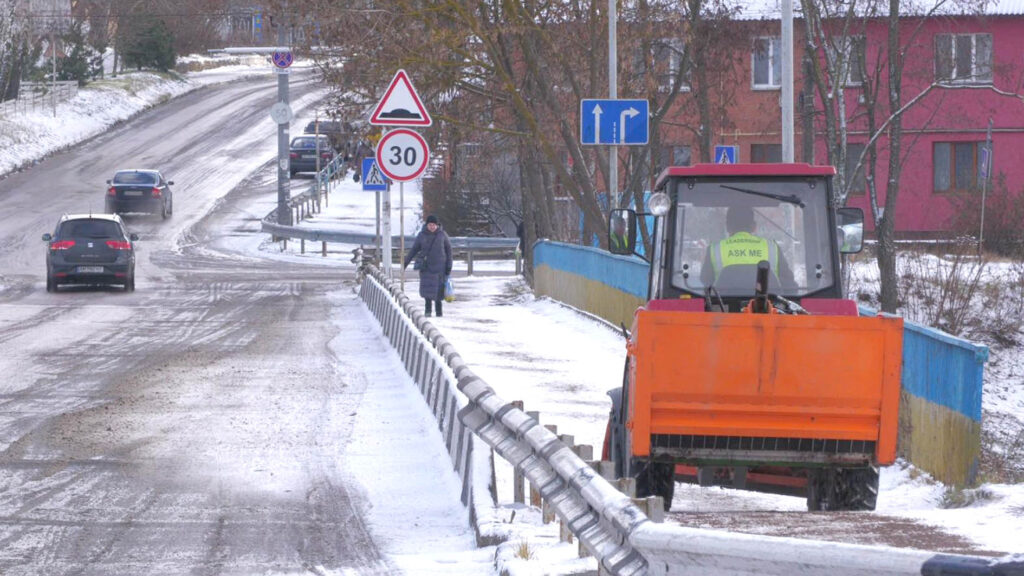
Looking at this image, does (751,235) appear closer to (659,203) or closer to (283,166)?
(659,203)

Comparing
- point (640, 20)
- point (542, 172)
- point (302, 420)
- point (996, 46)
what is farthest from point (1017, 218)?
point (302, 420)

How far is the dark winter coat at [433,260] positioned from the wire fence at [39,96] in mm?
42866

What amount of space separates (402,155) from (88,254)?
12.0m

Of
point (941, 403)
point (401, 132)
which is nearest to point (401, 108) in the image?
point (401, 132)

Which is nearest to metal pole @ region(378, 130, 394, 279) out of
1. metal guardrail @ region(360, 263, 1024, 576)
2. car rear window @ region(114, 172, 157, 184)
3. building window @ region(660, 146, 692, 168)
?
metal guardrail @ region(360, 263, 1024, 576)

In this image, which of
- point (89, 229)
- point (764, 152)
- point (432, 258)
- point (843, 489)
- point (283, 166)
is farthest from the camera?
point (283, 166)

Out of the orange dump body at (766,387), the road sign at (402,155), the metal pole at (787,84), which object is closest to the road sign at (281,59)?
the metal pole at (787,84)

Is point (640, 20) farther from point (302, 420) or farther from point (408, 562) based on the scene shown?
point (408, 562)

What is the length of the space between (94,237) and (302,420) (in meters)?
17.3

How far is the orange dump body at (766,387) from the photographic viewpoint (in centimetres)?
769

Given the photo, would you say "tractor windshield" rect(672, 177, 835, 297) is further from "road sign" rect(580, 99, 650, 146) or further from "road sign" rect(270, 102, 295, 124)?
"road sign" rect(270, 102, 295, 124)

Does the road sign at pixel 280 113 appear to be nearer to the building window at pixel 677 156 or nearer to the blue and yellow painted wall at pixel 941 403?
the building window at pixel 677 156

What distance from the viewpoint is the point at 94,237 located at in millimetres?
28734

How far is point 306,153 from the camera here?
6028cm
